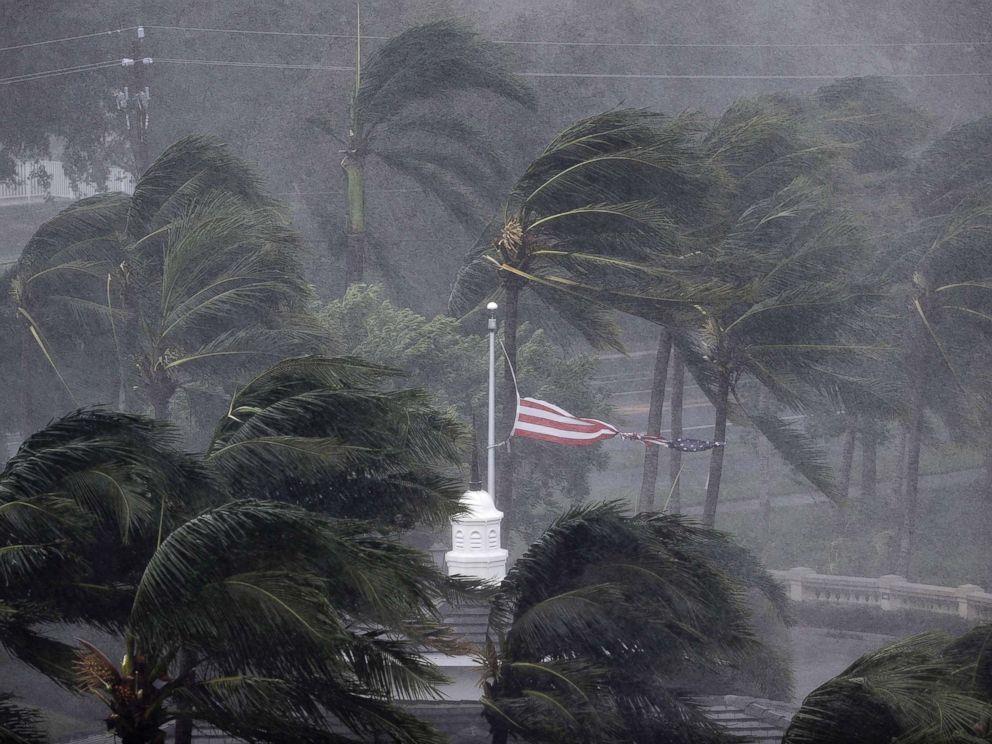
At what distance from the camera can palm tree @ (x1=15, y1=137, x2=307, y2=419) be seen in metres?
26.1

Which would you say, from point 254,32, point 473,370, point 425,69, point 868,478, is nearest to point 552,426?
point 473,370

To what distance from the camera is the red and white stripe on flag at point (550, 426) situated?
2406cm

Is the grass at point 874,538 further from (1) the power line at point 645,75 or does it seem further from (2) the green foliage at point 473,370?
(1) the power line at point 645,75

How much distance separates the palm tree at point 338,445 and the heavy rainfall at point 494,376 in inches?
1.9

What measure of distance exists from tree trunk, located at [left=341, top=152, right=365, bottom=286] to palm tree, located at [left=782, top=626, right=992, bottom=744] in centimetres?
2483

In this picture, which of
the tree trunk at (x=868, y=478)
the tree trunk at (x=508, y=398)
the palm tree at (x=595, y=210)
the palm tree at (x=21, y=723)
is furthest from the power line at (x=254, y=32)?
the palm tree at (x=21, y=723)

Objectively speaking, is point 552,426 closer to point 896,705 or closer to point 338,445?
point 338,445

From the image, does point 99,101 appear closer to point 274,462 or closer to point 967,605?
point 967,605

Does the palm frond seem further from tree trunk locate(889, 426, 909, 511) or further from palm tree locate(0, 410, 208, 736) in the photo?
palm tree locate(0, 410, 208, 736)

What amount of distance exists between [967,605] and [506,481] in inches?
484

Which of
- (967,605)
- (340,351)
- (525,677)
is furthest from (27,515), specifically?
(967,605)

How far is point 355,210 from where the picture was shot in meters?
35.9

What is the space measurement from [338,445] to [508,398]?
16.2 metres

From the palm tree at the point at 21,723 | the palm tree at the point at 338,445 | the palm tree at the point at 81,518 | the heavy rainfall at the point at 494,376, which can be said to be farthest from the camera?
→ the palm tree at the point at 338,445
